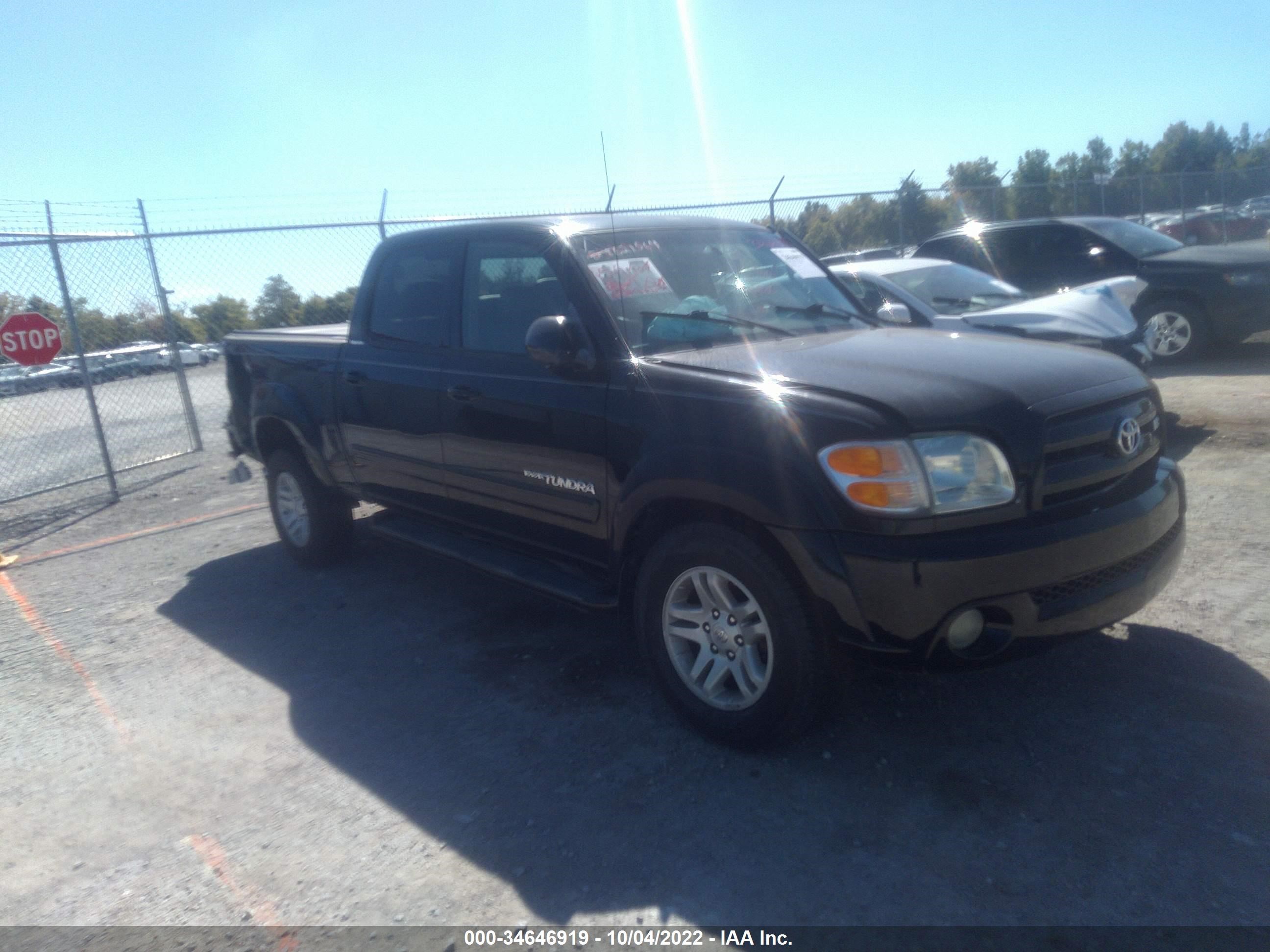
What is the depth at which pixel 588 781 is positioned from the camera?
11.4 feet

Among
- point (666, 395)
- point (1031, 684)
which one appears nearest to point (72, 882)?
point (666, 395)

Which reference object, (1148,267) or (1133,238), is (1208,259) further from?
(1133,238)

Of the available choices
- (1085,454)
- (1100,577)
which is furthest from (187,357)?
(1100,577)

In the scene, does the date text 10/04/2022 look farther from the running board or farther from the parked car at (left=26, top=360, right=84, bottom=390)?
the parked car at (left=26, top=360, right=84, bottom=390)

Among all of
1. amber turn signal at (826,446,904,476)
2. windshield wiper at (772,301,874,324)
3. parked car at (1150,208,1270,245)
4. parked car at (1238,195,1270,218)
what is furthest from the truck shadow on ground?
parked car at (1238,195,1270,218)

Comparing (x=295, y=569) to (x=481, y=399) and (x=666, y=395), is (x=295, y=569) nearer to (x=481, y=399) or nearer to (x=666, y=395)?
(x=481, y=399)

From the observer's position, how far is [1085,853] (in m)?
2.83

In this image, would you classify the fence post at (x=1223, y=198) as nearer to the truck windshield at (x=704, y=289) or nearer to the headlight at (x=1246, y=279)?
the headlight at (x=1246, y=279)

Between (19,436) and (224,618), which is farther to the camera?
(19,436)

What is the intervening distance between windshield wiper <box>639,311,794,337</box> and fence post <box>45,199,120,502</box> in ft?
21.6

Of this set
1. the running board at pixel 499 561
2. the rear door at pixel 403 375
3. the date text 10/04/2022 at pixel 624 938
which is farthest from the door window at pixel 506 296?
the date text 10/04/2022 at pixel 624 938

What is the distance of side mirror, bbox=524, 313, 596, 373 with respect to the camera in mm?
3713

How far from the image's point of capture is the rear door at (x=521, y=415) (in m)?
3.90

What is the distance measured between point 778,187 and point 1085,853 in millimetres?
10278
